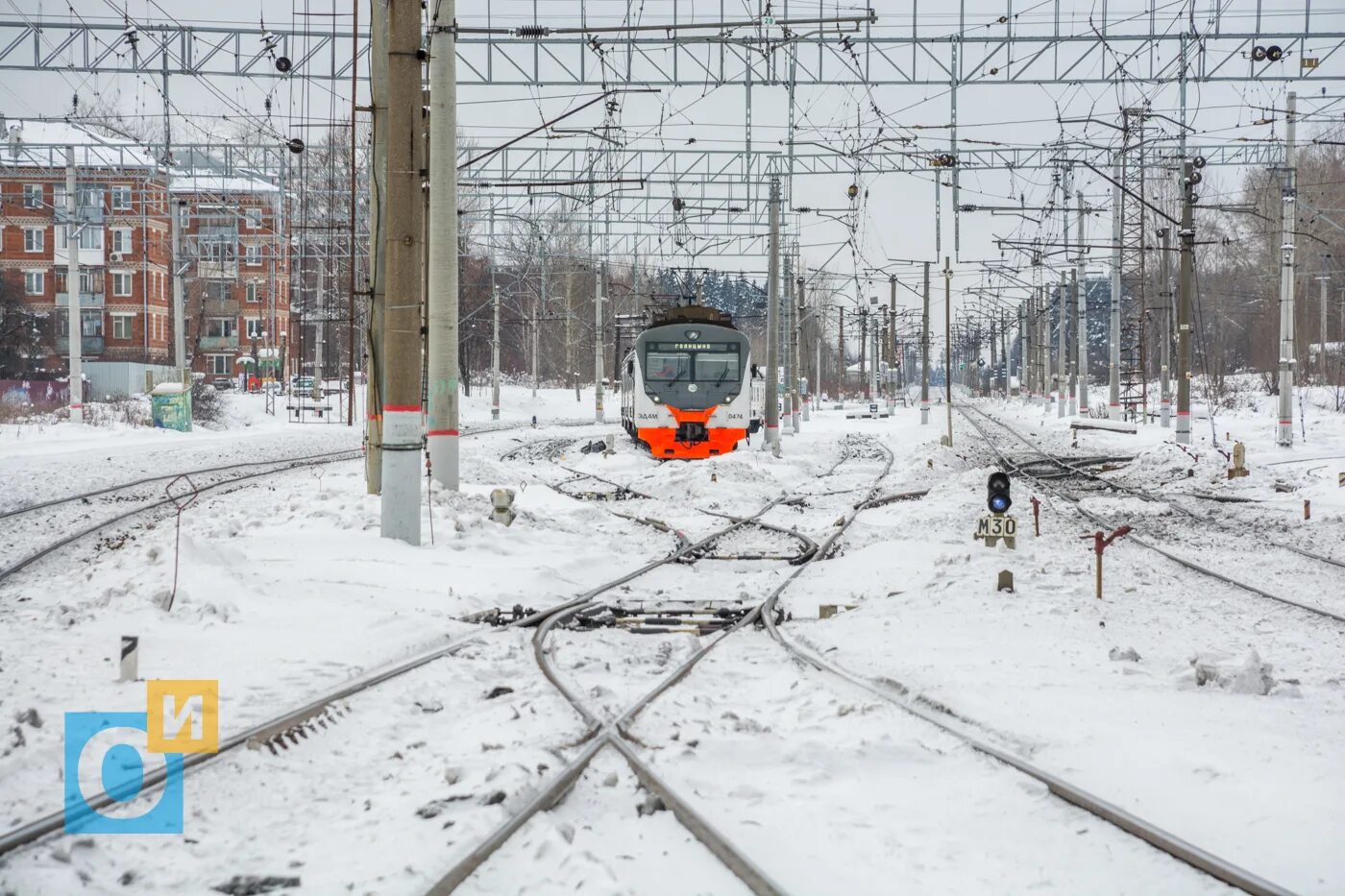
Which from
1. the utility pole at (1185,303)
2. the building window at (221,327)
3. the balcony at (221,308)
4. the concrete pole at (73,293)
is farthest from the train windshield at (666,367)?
the building window at (221,327)

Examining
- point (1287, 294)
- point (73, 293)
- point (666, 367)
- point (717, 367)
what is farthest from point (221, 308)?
point (1287, 294)

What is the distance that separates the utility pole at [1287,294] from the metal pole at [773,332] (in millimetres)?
10943

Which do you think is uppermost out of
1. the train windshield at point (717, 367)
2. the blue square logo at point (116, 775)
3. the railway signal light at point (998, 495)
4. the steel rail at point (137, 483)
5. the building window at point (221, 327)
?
the building window at point (221, 327)

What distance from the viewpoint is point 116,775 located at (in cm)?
475

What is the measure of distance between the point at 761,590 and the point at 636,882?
6376mm

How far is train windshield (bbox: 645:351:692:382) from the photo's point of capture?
26688 millimetres

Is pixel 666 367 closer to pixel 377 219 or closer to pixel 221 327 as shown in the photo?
pixel 377 219

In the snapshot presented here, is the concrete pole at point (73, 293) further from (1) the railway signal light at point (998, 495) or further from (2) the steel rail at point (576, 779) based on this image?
(2) the steel rail at point (576, 779)

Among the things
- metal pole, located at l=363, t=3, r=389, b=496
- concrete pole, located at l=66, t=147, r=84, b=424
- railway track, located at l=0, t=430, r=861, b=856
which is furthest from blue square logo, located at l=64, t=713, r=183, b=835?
concrete pole, located at l=66, t=147, r=84, b=424

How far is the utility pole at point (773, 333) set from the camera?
27641 mm

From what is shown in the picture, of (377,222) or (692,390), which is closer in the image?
(377,222)

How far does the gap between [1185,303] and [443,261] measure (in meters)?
22.2

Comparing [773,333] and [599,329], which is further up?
[599,329]

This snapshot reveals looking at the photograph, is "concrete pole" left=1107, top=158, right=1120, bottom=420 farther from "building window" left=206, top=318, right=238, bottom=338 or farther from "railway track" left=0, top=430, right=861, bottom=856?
"building window" left=206, top=318, right=238, bottom=338
